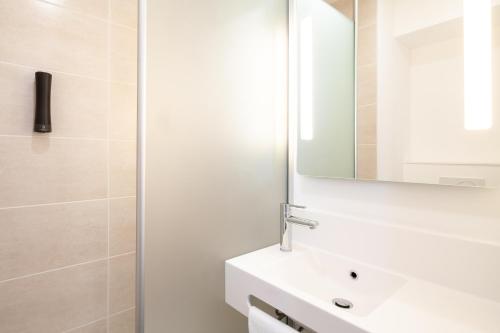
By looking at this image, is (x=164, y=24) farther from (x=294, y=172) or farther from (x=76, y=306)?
(x=76, y=306)

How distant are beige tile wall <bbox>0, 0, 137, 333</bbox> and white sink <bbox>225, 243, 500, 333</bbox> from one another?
48 centimetres

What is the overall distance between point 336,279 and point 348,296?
A: 8 cm

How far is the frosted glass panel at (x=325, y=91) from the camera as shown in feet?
3.62

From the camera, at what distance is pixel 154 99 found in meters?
0.86

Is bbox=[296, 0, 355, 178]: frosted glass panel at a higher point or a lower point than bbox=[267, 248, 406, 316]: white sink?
higher

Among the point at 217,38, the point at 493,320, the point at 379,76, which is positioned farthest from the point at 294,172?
the point at 493,320

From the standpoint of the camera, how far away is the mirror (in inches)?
31.2

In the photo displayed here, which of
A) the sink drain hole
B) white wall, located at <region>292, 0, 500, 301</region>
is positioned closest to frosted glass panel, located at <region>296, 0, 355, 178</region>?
white wall, located at <region>292, 0, 500, 301</region>

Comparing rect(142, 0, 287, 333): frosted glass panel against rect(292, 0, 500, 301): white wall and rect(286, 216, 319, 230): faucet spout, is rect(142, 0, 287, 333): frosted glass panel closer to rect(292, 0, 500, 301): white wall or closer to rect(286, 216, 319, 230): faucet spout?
rect(286, 216, 319, 230): faucet spout

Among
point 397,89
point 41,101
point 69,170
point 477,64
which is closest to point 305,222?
point 397,89

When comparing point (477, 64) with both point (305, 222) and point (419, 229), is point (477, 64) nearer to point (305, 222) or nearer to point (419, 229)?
point (419, 229)

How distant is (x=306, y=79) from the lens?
123 centimetres

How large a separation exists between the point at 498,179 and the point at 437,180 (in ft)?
0.48

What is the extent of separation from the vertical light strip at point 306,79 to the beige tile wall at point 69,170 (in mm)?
734
